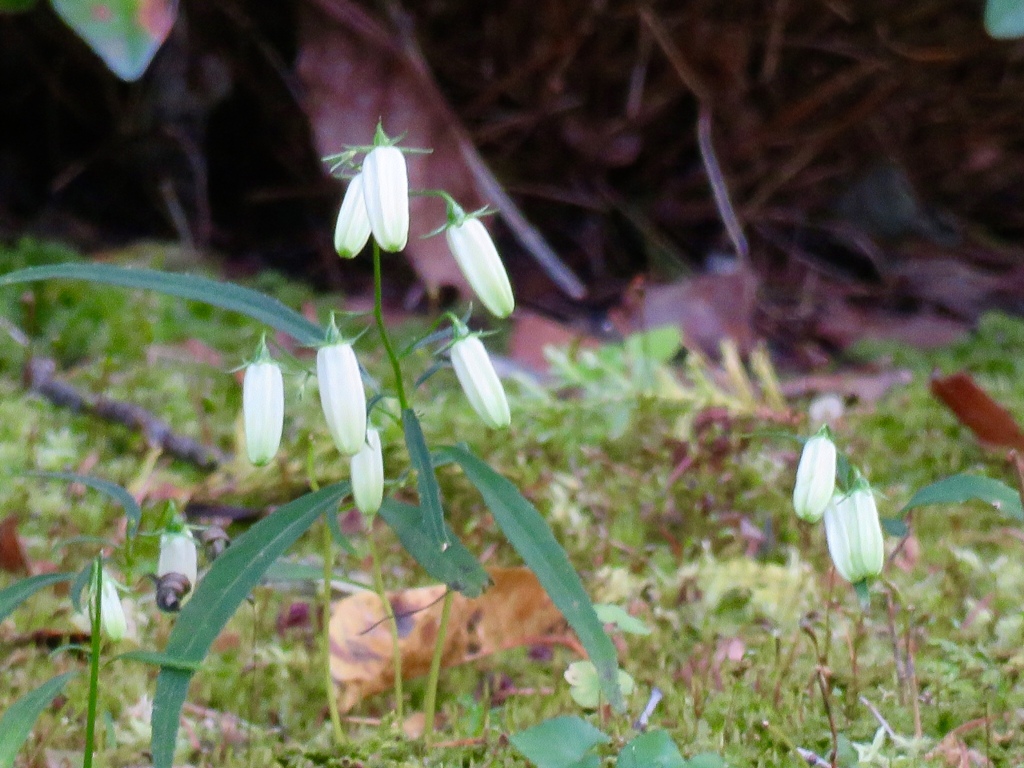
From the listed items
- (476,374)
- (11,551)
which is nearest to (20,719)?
(476,374)

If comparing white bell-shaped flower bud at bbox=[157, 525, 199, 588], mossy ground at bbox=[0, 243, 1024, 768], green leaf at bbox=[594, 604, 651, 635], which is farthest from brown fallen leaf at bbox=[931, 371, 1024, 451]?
white bell-shaped flower bud at bbox=[157, 525, 199, 588]

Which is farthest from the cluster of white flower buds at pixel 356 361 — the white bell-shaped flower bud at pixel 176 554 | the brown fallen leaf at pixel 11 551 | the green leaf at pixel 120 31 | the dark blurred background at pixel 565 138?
the dark blurred background at pixel 565 138

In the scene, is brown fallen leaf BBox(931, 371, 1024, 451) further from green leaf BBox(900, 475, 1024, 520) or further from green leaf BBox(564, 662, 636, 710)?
green leaf BBox(564, 662, 636, 710)

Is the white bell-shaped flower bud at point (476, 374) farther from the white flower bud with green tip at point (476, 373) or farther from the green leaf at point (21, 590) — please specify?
the green leaf at point (21, 590)

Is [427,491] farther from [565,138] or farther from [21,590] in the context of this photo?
[565,138]

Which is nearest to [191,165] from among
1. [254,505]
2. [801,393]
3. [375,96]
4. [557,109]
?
[375,96]
